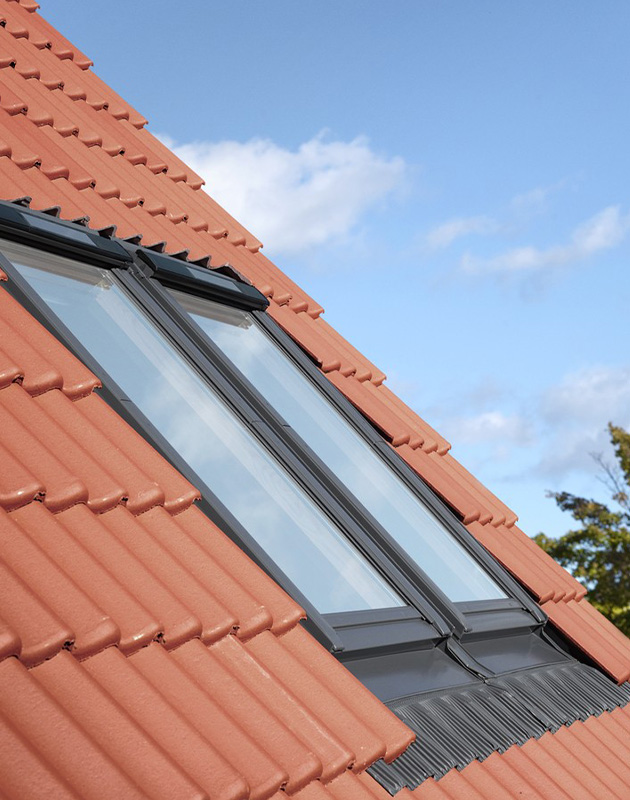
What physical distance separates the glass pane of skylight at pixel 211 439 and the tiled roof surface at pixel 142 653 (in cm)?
26

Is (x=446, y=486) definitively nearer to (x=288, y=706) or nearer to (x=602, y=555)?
(x=288, y=706)

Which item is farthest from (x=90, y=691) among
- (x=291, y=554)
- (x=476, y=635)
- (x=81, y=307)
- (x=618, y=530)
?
(x=618, y=530)

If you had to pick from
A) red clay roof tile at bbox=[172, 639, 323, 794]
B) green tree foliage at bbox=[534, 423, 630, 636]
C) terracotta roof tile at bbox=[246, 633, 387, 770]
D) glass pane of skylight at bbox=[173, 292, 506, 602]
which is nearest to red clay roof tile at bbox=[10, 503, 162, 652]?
red clay roof tile at bbox=[172, 639, 323, 794]

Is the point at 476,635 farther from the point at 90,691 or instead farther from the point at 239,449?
the point at 90,691

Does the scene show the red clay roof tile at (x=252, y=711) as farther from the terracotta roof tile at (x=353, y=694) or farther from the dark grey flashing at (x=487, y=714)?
the dark grey flashing at (x=487, y=714)

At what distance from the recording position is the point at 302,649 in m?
2.43

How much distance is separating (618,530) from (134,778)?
23.6 meters

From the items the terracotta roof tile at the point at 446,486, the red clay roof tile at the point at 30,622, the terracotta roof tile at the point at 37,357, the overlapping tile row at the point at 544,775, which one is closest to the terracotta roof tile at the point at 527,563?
the terracotta roof tile at the point at 446,486

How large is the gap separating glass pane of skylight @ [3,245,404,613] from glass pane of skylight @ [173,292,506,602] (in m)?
0.35

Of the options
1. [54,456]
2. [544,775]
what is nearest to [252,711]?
[54,456]

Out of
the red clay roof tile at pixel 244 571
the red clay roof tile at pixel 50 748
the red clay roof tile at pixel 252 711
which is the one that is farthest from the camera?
the red clay roof tile at pixel 244 571

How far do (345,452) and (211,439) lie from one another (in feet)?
2.52

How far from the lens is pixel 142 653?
2.06 metres

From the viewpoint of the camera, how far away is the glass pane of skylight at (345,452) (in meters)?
3.42
